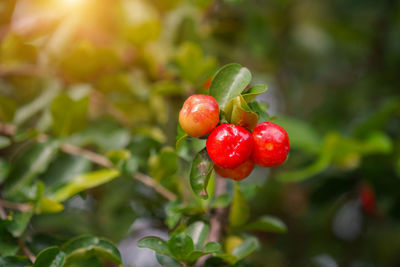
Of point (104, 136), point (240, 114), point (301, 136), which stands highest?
point (240, 114)

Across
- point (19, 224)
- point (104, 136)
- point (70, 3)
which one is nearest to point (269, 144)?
point (19, 224)

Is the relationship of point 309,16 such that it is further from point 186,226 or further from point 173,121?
point 186,226

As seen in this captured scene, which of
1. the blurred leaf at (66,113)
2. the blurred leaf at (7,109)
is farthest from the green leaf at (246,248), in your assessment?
the blurred leaf at (7,109)

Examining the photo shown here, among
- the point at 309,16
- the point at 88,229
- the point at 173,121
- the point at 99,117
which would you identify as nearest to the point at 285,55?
the point at 309,16

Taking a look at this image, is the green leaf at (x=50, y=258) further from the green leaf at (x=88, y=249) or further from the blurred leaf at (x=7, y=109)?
the blurred leaf at (x=7, y=109)

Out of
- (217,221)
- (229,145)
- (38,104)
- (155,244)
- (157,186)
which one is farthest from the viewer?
(38,104)

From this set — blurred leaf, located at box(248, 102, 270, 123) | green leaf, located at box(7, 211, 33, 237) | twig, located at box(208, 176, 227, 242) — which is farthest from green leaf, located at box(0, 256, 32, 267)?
blurred leaf, located at box(248, 102, 270, 123)

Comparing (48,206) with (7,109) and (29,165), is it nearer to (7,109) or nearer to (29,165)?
(29,165)
